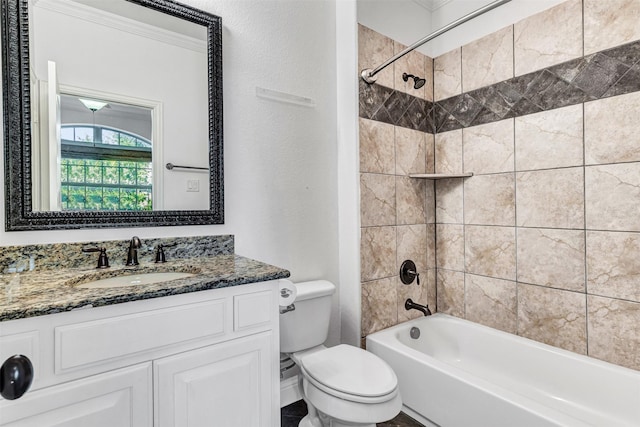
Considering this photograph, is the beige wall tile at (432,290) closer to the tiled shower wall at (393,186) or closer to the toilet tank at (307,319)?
the tiled shower wall at (393,186)

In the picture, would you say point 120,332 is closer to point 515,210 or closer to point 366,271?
point 366,271

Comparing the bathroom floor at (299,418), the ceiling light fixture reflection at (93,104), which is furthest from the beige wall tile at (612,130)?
the ceiling light fixture reflection at (93,104)

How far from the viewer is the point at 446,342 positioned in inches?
88.6

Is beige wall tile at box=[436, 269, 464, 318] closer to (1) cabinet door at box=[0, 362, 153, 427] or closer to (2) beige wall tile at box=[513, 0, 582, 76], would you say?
(2) beige wall tile at box=[513, 0, 582, 76]

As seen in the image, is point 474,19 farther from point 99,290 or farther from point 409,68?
point 99,290

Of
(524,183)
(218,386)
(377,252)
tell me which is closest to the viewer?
(218,386)

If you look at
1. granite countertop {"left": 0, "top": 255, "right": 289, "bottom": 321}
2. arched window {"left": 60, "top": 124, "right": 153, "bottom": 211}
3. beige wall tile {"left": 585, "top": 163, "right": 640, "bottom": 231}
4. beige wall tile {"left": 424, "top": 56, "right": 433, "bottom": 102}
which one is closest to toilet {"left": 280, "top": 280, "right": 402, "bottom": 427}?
granite countertop {"left": 0, "top": 255, "right": 289, "bottom": 321}

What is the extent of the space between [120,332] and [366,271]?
1380mm

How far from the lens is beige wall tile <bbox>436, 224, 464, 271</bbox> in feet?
7.59

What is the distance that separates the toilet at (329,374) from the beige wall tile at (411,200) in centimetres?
77

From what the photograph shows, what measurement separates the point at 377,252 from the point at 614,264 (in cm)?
117

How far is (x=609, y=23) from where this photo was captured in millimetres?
1645

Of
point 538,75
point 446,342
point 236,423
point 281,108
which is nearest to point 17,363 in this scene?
point 236,423

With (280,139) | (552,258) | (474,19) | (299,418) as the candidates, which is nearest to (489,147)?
(552,258)
